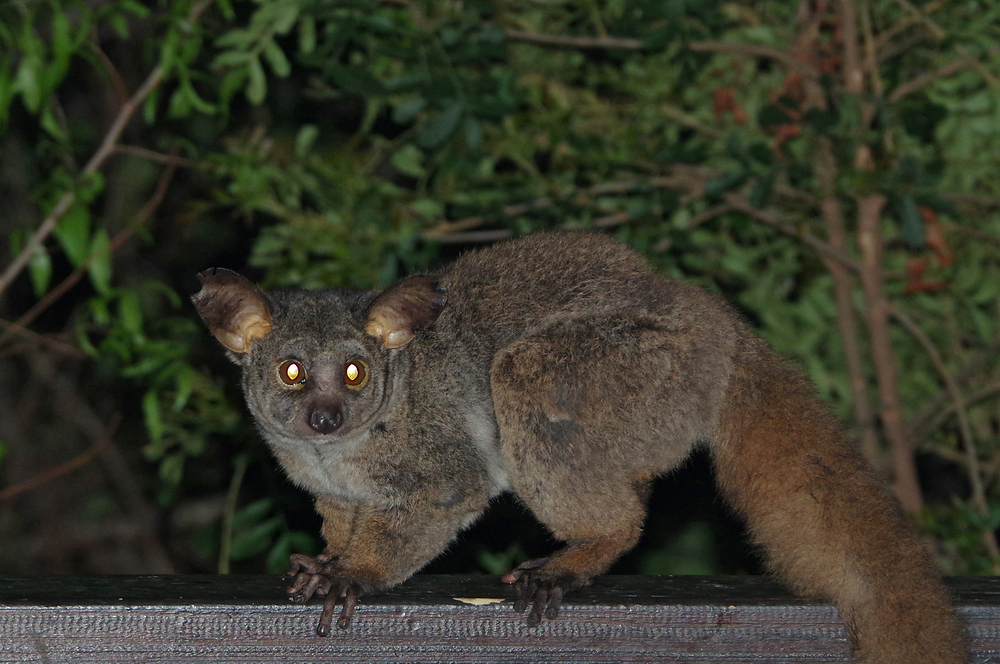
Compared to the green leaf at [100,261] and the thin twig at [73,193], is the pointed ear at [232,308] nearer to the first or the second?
the green leaf at [100,261]

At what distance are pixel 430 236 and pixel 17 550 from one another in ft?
18.0

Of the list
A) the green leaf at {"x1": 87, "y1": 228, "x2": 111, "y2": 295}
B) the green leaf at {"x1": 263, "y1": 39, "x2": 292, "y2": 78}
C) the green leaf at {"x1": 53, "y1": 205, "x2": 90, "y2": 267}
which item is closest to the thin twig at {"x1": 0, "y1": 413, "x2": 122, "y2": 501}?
the green leaf at {"x1": 87, "y1": 228, "x2": 111, "y2": 295}

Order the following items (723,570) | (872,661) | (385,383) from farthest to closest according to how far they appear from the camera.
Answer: (723,570)
(385,383)
(872,661)

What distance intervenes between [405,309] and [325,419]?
402 mm

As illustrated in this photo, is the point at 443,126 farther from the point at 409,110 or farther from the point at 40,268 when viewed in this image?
the point at 40,268

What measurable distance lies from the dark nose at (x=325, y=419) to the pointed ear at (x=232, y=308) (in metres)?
0.36

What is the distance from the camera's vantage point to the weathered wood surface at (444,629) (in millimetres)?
2533

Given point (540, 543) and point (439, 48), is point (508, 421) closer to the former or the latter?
point (439, 48)

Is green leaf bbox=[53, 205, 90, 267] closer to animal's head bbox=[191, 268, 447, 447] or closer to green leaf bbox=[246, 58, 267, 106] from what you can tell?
green leaf bbox=[246, 58, 267, 106]

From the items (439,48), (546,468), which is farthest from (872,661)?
(439,48)

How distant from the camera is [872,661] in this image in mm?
2607

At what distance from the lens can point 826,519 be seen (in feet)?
9.36

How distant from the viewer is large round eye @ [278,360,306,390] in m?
3.46

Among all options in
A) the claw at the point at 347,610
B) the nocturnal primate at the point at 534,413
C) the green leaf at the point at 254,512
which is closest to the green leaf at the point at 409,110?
the nocturnal primate at the point at 534,413
